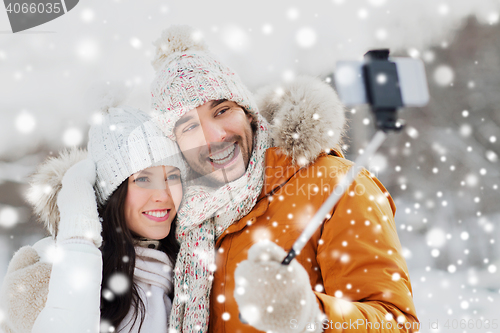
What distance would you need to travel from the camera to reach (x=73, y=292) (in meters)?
1.07

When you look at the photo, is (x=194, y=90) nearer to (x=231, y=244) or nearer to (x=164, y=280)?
(x=231, y=244)

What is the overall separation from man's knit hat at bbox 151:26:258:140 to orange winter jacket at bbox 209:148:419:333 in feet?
1.31

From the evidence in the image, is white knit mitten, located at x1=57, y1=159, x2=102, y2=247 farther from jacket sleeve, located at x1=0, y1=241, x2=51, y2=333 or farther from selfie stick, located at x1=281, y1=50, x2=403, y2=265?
selfie stick, located at x1=281, y1=50, x2=403, y2=265

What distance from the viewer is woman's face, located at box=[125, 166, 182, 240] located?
1493mm

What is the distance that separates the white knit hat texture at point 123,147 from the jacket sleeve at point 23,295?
41 cm

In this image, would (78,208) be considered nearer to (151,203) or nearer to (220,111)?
(151,203)

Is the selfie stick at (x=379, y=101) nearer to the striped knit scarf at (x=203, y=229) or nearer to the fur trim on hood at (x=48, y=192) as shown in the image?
the striped knit scarf at (x=203, y=229)

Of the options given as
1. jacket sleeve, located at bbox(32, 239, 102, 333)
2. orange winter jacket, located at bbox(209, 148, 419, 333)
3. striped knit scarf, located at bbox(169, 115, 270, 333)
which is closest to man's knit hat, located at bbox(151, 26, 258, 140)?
striped knit scarf, located at bbox(169, 115, 270, 333)

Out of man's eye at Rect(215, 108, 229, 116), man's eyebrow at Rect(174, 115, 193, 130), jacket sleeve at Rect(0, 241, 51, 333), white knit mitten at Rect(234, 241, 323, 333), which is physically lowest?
jacket sleeve at Rect(0, 241, 51, 333)

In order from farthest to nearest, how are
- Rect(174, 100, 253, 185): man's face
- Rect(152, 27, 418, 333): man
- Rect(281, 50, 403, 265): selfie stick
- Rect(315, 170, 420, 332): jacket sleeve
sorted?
1. Rect(174, 100, 253, 185): man's face
2. Rect(315, 170, 420, 332): jacket sleeve
3. Rect(152, 27, 418, 333): man
4. Rect(281, 50, 403, 265): selfie stick

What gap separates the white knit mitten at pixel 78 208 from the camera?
1185 mm

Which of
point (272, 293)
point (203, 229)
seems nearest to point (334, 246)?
point (272, 293)

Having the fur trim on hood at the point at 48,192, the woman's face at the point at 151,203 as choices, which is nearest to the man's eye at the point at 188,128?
the woman's face at the point at 151,203

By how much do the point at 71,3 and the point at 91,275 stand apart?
2261 mm
